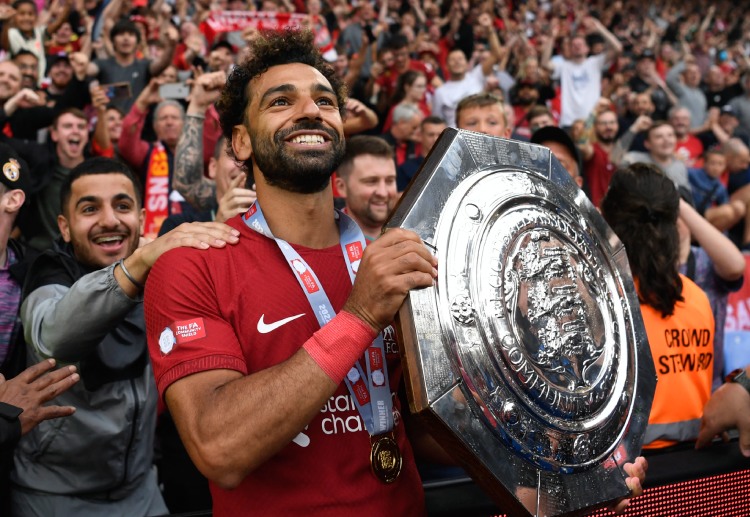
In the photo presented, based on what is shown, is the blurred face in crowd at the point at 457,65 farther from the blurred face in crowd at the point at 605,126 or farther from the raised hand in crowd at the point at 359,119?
the raised hand in crowd at the point at 359,119

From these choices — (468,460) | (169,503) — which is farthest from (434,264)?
(169,503)

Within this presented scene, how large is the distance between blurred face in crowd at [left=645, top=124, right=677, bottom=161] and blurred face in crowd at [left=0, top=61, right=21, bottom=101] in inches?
217

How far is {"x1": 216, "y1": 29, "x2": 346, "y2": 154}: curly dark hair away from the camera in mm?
2096

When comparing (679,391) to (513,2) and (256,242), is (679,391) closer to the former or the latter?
(256,242)

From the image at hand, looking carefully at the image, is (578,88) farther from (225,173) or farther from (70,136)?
(225,173)

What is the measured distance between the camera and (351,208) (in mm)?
4449

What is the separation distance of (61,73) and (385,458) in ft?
22.8

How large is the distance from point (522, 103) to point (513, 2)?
354 inches

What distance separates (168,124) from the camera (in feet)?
20.7

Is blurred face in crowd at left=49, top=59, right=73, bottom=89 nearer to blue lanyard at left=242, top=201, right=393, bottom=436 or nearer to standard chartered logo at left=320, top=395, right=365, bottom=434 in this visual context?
blue lanyard at left=242, top=201, right=393, bottom=436

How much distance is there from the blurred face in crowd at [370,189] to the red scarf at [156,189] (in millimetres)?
1861

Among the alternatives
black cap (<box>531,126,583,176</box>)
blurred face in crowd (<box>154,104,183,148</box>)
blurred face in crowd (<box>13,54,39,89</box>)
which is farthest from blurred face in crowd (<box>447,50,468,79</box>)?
black cap (<box>531,126,583,176</box>)

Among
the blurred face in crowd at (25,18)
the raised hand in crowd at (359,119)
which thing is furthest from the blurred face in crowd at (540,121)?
the blurred face in crowd at (25,18)

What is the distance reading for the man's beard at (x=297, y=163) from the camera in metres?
1.89
